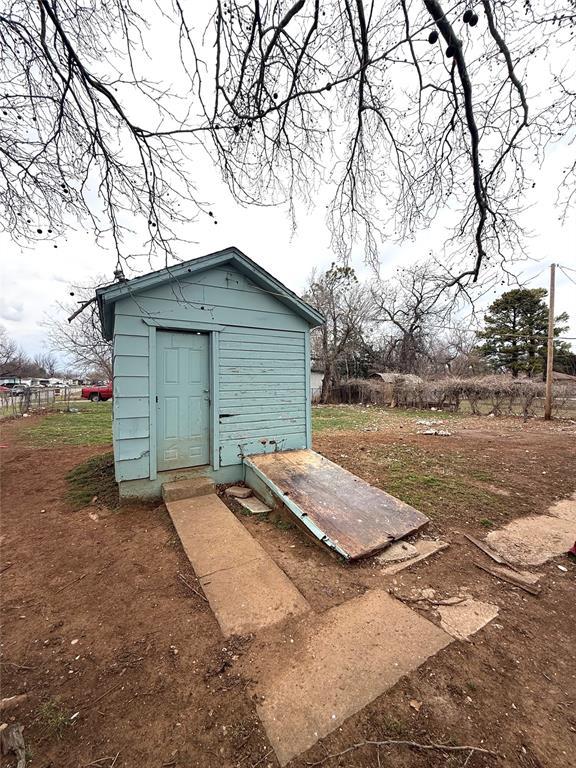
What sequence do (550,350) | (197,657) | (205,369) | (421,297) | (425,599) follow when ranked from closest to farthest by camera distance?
(197,657)
(425,599)
(421,297)
(205,369)
(550,350)

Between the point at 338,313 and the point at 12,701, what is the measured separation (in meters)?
24.0

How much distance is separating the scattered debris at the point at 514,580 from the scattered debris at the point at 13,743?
325 centimetres

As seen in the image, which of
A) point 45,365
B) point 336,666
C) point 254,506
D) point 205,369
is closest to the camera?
point 336,666

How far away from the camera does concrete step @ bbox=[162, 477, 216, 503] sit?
4098mm

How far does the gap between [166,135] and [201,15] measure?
0.82 metres

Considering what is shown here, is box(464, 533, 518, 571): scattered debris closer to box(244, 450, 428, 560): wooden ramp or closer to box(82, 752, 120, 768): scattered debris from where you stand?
box(244, 450, 428, 560): wooden ramp

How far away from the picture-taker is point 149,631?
6.77 feet

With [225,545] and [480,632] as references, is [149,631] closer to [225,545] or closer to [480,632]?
[225,545]

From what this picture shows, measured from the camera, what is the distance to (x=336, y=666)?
176 centimetres

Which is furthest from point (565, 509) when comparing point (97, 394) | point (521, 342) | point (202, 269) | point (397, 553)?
point (97, 394)

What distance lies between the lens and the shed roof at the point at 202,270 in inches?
149

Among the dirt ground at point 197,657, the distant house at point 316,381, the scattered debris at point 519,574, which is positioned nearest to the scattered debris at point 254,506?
the dirt ground at point 197,657

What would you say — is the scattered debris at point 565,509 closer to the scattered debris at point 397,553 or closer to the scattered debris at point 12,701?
the scattered debris at point 397,553

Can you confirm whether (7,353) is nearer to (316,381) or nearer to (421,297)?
(316,381)
